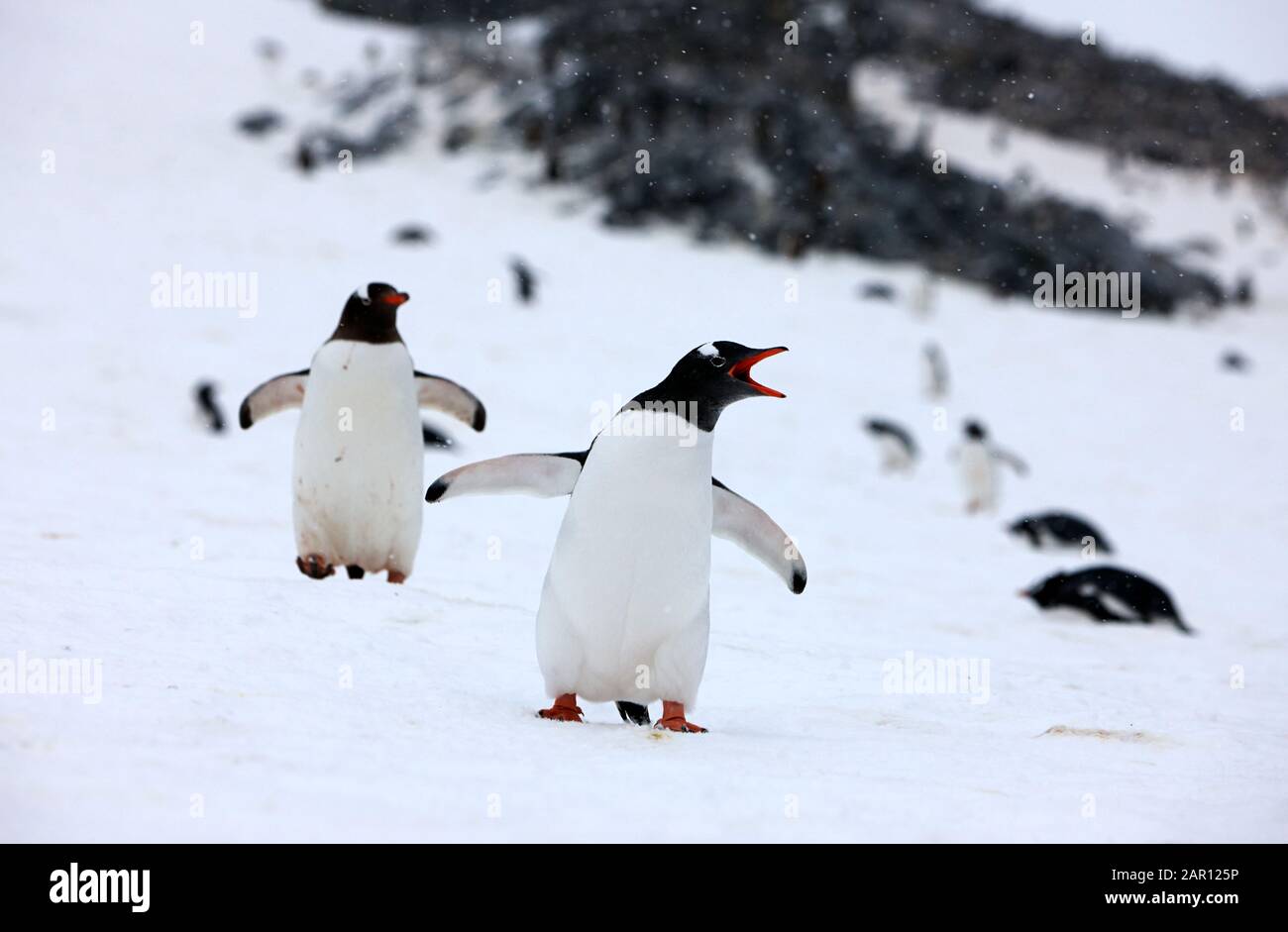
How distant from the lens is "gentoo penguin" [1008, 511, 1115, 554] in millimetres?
9234

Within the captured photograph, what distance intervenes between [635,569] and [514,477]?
42 centimetres

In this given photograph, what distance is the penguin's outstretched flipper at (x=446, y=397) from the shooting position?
493 cm

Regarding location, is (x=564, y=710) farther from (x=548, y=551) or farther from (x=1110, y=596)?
(x=1110, y=596)

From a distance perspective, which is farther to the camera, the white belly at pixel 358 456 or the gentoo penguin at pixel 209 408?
the gentoo penguin at pixel 209 408

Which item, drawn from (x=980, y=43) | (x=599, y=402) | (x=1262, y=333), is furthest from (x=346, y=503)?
(x=980, y=43)

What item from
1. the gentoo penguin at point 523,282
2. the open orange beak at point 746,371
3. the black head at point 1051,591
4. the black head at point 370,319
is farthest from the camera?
the gentoo penguin at point 523,282

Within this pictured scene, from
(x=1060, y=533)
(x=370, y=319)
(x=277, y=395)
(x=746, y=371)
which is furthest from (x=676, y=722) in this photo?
(x=1060, y=533)

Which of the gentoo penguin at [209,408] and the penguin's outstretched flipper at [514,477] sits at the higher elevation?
the penguin's outstretched flipper at [514,477]

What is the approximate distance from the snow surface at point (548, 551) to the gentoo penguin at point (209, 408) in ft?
0.82

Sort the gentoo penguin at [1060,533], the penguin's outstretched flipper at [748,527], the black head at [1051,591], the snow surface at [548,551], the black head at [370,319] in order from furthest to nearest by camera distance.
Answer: the gentoo penguin at [1060,533] < the black head at [1051,591] < the black head at [370,319] < the penguin's outstretched flipper at [748,527] < the snow surface at [548,551]

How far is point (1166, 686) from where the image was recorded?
490cm

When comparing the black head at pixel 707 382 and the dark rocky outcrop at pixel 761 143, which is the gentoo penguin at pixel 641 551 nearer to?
the black head at pixel 707 382

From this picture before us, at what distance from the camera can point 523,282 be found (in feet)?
49.4

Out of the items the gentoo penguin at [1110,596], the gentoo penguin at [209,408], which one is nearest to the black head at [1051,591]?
the gentoo penguin at [1110,596]
